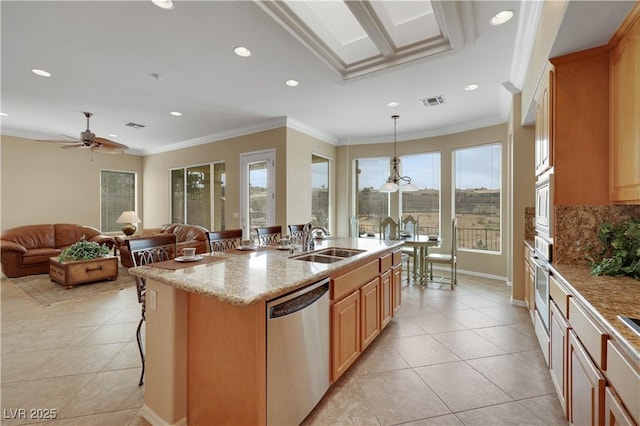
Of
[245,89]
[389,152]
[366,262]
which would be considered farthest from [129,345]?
[389,152]

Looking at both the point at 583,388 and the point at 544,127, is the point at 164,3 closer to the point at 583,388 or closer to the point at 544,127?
the point at 544,127

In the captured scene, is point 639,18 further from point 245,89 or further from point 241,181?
point 241,181

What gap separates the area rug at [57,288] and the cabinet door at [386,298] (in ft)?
13.7

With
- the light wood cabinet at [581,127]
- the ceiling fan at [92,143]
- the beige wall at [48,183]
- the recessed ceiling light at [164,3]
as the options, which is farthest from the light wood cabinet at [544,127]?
the beige wall at [48,183]

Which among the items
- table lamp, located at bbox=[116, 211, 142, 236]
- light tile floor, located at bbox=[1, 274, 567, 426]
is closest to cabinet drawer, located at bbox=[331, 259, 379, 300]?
light tile floor, located at bbox=[1, 274, 567, 426]

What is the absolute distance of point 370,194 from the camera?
6.59 meters

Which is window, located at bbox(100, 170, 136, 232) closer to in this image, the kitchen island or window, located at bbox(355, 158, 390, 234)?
window, located at bbox(355, 158, 390, 234)

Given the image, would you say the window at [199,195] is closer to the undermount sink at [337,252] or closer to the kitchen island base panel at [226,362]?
the undermount sink at [337,252]

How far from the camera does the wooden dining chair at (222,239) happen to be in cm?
290

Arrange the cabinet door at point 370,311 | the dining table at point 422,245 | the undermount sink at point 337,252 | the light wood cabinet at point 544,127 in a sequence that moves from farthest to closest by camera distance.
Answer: the dining table at point 422,245
the undermount sink at point 337,252
the cabinet door at point 370,311
the light wood cabinet at point 544,127

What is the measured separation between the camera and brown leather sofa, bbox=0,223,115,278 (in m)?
4.88

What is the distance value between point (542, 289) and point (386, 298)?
4.37ft

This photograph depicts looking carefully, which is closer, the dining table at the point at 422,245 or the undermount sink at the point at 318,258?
the undermount sink at the point at 318,258

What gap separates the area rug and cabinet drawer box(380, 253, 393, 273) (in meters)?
4.23
